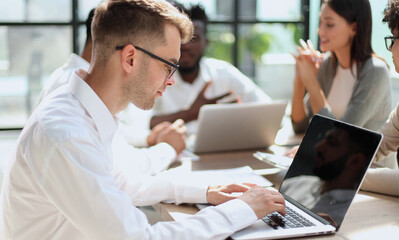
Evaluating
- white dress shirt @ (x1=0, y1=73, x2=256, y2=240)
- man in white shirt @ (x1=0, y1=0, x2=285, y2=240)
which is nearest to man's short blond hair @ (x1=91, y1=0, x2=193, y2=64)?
man in white shirt @ (x1=0, y1=0, x2=285, y2=240)

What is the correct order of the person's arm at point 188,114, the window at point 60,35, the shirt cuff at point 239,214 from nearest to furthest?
the shirt cuff at point 239,214 < the person's arm at point 188,114 < the window at point 60,35

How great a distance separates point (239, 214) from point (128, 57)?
1.74 ft

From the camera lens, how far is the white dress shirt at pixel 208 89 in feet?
12.1

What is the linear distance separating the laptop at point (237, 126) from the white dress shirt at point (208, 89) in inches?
47.3

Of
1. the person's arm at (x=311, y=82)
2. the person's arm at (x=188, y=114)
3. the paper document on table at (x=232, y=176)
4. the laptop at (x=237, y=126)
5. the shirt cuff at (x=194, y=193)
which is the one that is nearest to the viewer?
the shirt cuff at (x=194, y=193)

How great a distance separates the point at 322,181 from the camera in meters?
1.47

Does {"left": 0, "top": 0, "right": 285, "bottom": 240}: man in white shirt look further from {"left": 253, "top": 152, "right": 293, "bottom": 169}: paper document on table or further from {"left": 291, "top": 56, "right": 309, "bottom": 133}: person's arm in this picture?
{"left": 291, "top": 56, "right": 309, "bottom": 133}: person's arm

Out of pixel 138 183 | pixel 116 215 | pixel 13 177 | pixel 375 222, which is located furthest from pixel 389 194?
pixel 13 177

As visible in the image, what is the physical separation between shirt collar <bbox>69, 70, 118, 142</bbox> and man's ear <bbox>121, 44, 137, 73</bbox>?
0.12 m

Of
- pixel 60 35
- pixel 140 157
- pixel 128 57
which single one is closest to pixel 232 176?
pixel 140 157

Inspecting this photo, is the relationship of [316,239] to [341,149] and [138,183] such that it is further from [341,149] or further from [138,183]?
[138,183]

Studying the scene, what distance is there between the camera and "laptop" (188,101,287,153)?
232 centimetres

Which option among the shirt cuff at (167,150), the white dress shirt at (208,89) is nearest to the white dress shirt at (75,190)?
the shirt cuff at (167,150)

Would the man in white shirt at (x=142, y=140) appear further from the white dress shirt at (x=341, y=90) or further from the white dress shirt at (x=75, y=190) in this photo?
the white dress shirt at (x=341, y=90)
